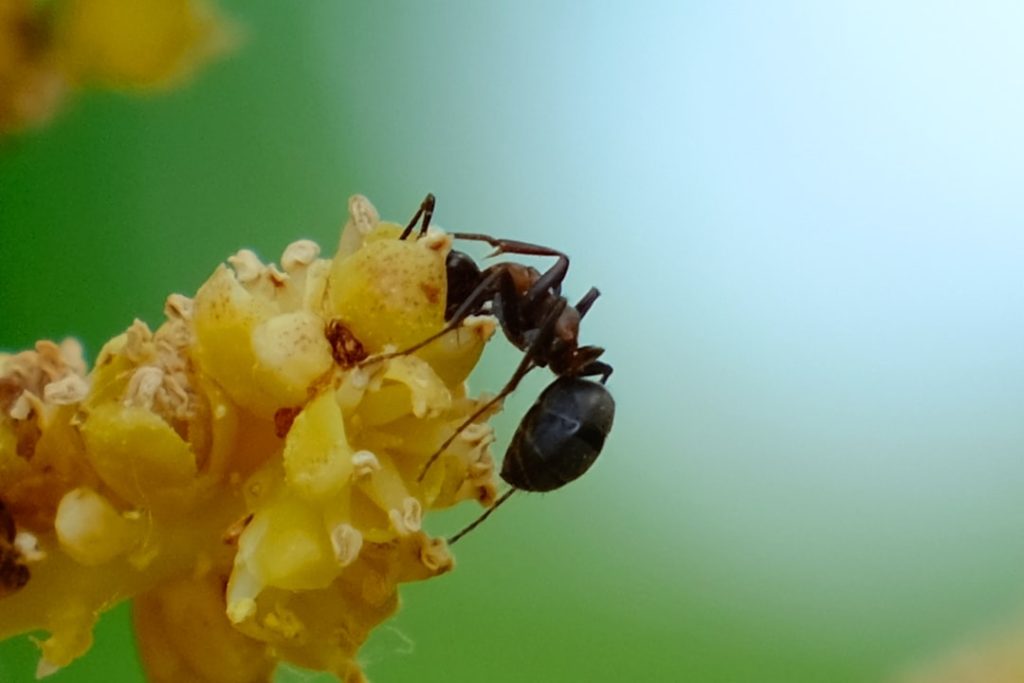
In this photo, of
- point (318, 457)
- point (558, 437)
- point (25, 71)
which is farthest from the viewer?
point (25, 71)

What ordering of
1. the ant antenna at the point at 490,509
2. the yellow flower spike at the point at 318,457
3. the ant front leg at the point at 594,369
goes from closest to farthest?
the yellow flower spike at the point at 318,457 → the ant antenna at the point at 490,509 → the ant front leg at the point at 594,369

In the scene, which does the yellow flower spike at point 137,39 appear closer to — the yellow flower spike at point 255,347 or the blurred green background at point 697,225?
the blurred green background at point 697,225

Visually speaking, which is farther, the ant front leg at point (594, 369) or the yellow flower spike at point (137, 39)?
the yellow flower spike at point (137, 39)

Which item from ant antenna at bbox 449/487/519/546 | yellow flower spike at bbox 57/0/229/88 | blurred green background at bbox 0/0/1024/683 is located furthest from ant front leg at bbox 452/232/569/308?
yellow flower spike at bbox 57/0/229/88

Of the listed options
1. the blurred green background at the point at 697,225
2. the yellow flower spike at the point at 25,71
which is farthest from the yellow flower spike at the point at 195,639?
the yellow flower spike at the point at 25,71

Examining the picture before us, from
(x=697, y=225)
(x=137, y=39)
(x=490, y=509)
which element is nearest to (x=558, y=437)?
(x=490, y=509)

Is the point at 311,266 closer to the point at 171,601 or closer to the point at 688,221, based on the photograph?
the point at 171,601

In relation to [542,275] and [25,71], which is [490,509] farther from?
[25,71]
